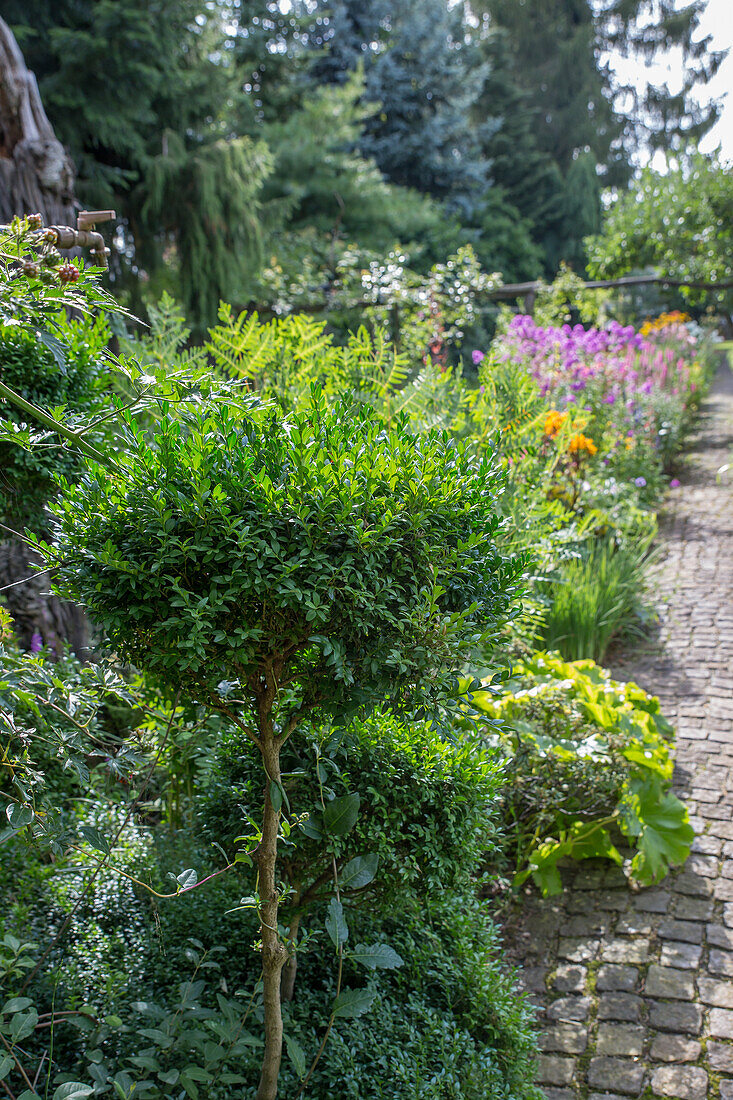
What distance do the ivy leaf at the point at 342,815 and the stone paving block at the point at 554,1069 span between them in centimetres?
98

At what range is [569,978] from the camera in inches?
94.7

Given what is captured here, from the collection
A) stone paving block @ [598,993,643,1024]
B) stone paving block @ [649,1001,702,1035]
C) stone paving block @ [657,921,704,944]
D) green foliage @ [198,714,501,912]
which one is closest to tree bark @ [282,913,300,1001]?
green foliage @ [198,714,501,912]

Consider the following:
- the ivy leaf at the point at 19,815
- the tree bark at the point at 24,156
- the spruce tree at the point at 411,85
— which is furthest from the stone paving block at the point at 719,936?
the spruce tree at the point at 411,85

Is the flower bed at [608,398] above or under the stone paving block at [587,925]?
above

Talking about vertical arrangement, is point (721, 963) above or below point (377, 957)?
below

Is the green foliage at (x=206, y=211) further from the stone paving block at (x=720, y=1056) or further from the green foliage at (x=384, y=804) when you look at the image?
the stone paving block at (x=720, y=1056)

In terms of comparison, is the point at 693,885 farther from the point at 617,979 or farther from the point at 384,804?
the point at 384,804

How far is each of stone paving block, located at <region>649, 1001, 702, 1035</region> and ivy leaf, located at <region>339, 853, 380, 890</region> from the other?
118cm

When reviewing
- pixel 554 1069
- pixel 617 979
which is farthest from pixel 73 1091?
pixel 617 979

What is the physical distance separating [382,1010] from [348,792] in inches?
22.9

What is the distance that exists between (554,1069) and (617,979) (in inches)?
15.7

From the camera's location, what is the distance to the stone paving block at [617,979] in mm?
2352

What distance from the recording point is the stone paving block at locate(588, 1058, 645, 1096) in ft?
6.63

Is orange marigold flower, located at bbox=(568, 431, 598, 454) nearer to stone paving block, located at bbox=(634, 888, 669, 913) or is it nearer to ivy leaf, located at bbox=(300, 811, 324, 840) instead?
stone paving block, located at bbox=(634, 888, 669, 913)
